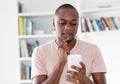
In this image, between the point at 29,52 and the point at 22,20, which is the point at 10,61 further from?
the point at 22,20

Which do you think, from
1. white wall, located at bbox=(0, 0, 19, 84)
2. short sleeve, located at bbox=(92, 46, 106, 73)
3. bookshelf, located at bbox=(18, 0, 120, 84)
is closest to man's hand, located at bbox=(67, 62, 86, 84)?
short sleeve, located at bbox=(92, 46, 106, 73)

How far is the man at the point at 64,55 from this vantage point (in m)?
1.38

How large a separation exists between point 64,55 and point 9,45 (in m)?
1.93

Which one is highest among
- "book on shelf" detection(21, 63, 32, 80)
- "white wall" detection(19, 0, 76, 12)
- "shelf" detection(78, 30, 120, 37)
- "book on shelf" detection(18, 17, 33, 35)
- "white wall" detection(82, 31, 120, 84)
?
"white wall" detection(19, 0, 76, 12)

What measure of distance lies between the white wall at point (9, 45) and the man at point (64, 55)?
5.64 ft

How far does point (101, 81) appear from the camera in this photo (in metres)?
1.40

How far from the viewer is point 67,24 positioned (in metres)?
1.43

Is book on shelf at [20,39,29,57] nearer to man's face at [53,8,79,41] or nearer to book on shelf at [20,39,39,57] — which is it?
book on shelf at [20,39,39,57]

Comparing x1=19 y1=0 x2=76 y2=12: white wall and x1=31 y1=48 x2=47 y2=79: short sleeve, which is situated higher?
x1=19 y1=0 x2=76 y2=12: white wall


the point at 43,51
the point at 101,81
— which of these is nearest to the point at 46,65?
the point at 43,51

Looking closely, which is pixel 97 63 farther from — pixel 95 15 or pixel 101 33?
pixel 95 15

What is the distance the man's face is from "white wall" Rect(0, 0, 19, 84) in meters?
1.76

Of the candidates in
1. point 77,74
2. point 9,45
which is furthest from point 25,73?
point 77,74

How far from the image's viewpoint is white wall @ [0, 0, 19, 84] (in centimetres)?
313
